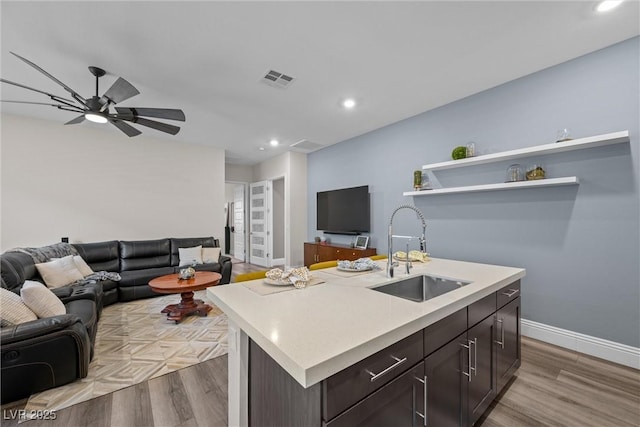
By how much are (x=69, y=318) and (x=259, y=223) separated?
509 cm

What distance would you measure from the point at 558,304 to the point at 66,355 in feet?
14.0

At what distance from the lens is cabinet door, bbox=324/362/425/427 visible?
0.83m

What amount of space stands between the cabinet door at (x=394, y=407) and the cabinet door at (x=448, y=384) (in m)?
0.07

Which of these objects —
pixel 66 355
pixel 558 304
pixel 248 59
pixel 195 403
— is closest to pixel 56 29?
pixel 248 59

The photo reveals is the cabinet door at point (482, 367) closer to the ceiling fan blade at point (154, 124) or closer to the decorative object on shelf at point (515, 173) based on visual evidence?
the decorative object on shelf at point (515, 173)

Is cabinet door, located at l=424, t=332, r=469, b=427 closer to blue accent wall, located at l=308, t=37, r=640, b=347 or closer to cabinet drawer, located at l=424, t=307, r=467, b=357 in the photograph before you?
cabinet drawer, located at l=424, t=307, r=467, b=357

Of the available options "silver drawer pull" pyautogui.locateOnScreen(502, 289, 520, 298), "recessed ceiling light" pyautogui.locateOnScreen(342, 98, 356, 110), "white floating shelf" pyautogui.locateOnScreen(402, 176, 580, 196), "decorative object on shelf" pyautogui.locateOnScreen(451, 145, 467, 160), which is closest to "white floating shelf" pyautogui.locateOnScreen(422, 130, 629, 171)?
"decorative object on shelf" pyautogui.locateOnScreen(451, 145, 467, 160)

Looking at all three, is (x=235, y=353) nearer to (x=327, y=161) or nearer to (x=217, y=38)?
(x=217, y=38)

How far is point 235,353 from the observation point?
1.24 meters

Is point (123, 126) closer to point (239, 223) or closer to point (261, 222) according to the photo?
point (261, 222)

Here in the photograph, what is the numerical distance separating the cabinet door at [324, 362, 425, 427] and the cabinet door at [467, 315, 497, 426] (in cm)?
53

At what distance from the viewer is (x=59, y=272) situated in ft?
10.1

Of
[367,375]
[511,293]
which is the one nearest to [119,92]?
[367,375]

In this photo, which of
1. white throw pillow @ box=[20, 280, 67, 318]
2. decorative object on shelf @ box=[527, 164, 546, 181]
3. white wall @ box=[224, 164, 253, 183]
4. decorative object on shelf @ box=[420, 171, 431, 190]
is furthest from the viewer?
white wall @ box=[224, 164, 253, 183]
